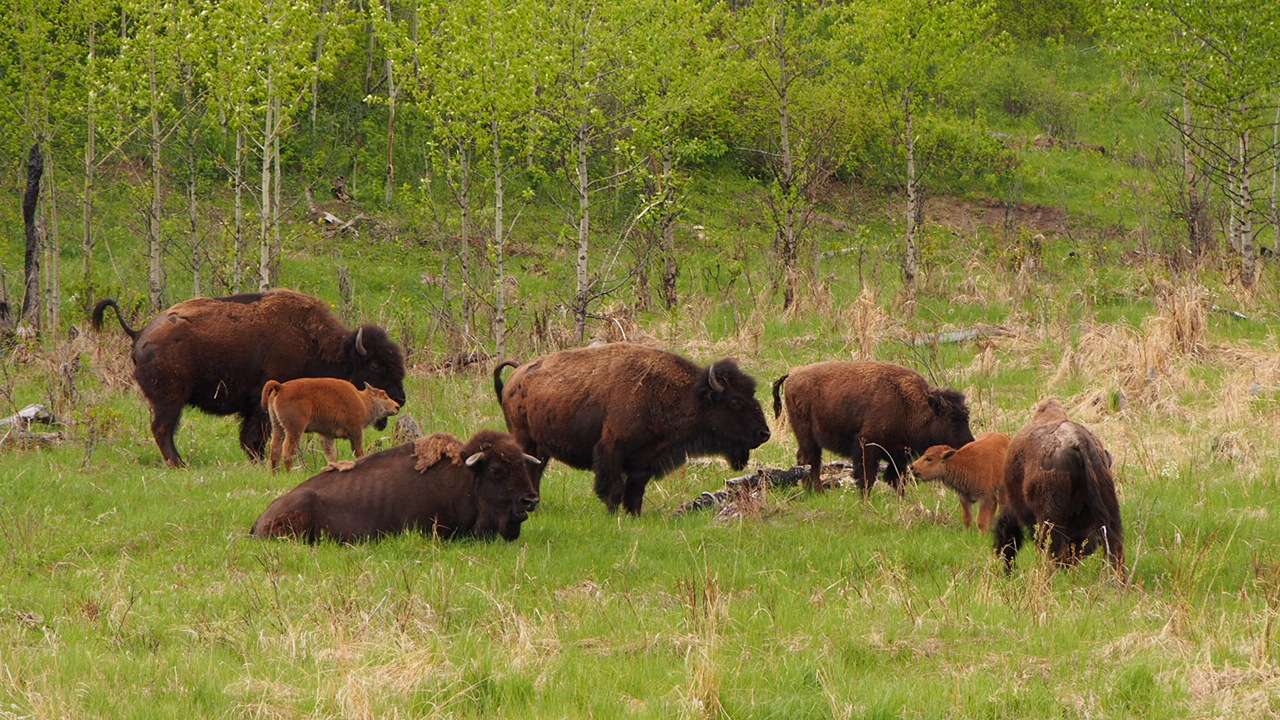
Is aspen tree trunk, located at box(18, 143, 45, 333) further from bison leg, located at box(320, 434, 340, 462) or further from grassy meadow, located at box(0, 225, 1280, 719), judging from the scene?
bison leg, located at box(320, 434, 340, 462)

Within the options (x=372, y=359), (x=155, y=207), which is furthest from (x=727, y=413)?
(x=155, y=207)

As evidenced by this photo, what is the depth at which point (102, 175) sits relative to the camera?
3472 cm

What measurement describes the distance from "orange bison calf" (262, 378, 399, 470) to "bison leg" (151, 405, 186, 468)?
125 centimetres

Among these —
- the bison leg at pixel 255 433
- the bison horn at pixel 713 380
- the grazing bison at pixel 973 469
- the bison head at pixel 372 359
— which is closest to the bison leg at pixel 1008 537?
the grazing bison at pixel 973 469

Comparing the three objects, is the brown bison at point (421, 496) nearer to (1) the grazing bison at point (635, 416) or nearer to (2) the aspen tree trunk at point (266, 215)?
(1) the grazing bison at point (635, 416)

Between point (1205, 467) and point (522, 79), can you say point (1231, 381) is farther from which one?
point (522, 79)

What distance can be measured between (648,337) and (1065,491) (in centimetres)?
1468

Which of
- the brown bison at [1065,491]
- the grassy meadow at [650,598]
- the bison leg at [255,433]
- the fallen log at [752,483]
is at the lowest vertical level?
the bison leg at [255,433]

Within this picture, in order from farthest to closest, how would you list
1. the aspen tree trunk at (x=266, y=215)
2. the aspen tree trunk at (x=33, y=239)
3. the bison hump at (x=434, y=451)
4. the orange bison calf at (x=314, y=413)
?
the aspen tree trunk at (x=33, y=239) → the aspen tree trunk at (x=266, y=215) → the orange bison calf at (x=314, y=413) → the bison hump at (x=434, y=451)

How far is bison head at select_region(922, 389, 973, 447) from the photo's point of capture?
13.1 meters

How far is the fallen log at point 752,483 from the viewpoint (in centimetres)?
1266

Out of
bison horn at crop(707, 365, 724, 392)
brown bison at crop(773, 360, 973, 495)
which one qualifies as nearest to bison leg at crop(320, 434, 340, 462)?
bison horn at crop(707, 365, 724, 392)

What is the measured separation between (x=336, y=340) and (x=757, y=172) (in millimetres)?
29034

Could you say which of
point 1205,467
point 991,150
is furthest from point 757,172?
point 1205,467
